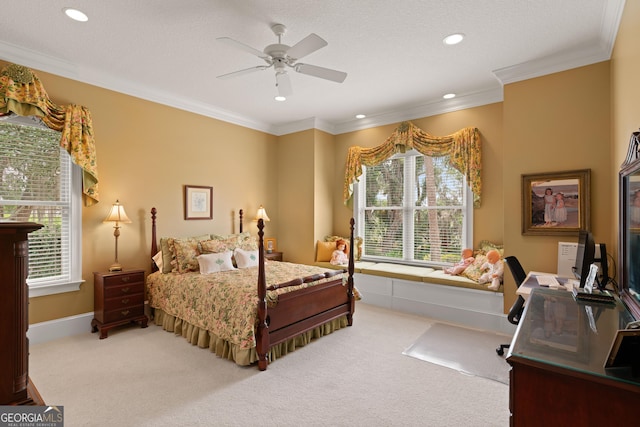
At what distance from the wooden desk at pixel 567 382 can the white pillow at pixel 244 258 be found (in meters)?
3.43

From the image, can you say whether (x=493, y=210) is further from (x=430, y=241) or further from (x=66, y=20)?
(x=66, y=20)

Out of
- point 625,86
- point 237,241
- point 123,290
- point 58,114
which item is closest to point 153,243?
point 123,290

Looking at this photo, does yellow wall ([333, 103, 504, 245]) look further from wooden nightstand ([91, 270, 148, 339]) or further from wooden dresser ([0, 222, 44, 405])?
wooden dresser ([0, 222, 44, 405])

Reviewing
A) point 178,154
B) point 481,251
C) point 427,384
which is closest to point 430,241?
point 481,251

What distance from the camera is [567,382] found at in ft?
3.51

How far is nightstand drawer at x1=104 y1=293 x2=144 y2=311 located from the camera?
3564 mm

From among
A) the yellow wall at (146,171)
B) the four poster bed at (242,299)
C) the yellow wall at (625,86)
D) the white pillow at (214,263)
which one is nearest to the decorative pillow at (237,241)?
the four poster bed at (242,299)

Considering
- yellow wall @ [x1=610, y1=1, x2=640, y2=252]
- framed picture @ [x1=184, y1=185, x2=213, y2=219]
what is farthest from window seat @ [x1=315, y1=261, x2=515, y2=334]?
framed picture @ [x1=184, y1=185, x2=213, y2=219]

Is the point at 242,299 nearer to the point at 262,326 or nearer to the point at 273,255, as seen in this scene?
the point at 262,326

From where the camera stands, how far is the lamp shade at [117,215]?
12.1 ft

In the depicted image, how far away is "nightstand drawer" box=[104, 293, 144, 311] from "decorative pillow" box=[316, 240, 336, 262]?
2.69 meters

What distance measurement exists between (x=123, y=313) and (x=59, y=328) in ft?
2.02

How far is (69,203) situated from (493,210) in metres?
5.15

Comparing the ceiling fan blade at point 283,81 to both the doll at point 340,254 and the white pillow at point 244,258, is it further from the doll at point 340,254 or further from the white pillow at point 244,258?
the doll at point 340,254
